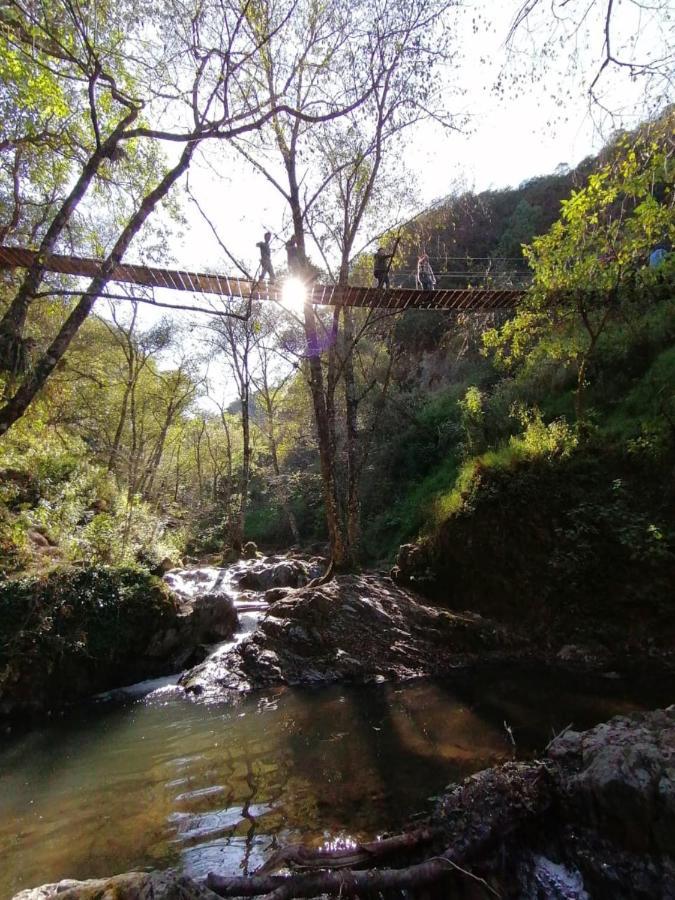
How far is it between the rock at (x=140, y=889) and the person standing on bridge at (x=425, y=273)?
841 centimetres

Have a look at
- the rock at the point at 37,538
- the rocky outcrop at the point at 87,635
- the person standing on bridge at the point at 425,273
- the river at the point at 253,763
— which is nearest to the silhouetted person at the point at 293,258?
the person standing on bridge at the point at 425,273

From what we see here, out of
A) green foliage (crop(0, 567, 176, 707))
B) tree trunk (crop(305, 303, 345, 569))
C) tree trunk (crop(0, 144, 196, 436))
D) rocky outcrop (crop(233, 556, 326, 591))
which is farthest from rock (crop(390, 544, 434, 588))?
Result: tree trunk (crop(0, 144, 196, 436))

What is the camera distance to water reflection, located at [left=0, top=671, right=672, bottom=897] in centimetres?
279

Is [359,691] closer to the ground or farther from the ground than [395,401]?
closer to the ground

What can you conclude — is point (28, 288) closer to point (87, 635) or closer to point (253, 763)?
point (87, 635)

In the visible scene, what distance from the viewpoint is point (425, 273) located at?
357 inches

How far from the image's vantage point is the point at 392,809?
2.90m

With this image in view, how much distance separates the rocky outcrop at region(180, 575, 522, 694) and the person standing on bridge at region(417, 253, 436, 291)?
18.7 feet

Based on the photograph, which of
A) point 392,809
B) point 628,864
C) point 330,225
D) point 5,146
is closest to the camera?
point 628,864

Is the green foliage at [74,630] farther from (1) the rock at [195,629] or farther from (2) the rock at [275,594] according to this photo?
(2) the rock at [275,594]

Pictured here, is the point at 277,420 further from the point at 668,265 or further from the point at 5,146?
the point at 668,265

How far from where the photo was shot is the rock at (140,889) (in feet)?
6.28

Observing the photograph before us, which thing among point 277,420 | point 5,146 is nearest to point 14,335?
point 5,146

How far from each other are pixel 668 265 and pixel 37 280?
6.18 meters
